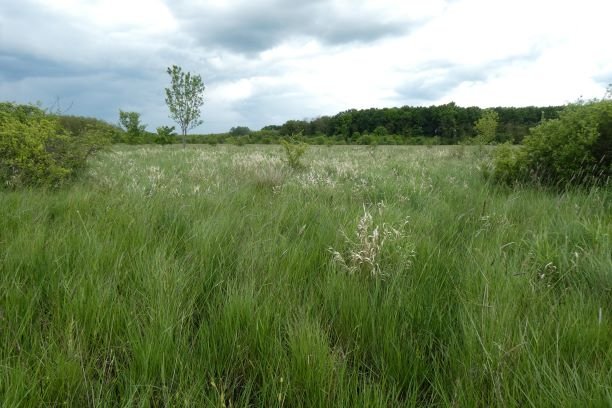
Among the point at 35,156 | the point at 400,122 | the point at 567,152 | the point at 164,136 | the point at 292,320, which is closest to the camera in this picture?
the point at 292,320

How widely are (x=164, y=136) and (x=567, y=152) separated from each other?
5416 cm

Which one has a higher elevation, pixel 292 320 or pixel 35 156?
pixel 35 156

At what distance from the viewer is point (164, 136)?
2036 inches

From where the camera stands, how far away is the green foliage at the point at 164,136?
49259 millimetres

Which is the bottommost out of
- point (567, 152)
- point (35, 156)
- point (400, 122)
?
point (567, 152)

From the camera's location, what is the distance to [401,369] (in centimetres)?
143

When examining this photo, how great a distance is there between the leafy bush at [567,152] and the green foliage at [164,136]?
159 feet

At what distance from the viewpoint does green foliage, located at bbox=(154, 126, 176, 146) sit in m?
49.3

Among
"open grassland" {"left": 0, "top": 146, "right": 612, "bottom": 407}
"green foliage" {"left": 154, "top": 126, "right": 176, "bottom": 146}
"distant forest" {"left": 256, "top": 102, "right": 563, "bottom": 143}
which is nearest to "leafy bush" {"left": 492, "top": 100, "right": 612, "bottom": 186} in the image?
"open grassland" {"left": 0, "top": 146, "right": 612, "bottom": 407}

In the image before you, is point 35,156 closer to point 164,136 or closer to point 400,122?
point 164,136

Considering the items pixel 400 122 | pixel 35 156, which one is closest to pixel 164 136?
pixel 35 156

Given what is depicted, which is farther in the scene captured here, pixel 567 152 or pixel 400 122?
pixel 400 122

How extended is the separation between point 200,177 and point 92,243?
13.5ft

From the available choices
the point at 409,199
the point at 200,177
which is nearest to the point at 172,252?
the point at 409,199
